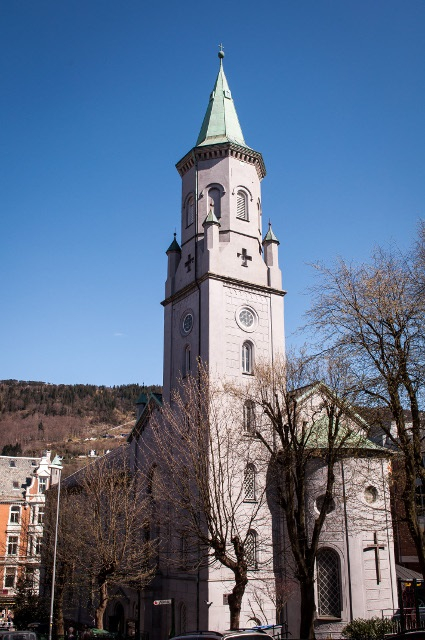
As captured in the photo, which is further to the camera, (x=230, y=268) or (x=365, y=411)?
(x=230, y=268)

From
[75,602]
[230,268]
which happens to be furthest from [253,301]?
[75,602]

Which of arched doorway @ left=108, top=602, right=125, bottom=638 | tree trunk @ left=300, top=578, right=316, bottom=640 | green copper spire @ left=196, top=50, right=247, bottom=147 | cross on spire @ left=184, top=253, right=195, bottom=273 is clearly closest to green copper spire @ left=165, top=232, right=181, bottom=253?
cross on spire @ left=184, top=253, right=195, bottom=273

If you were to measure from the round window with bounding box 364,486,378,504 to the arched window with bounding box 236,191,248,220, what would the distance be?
18402 millimetres

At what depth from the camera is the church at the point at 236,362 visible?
1153 inches

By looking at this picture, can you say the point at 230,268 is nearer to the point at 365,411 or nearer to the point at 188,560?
the point at 188,560

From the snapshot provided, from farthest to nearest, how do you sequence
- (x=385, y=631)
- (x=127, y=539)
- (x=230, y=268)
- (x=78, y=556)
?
(x=230, y=268), (x=78, y=556), (x=127, y=539), (x=385, y=631)

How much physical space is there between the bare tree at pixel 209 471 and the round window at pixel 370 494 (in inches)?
218

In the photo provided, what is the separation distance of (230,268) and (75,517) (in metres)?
18.2

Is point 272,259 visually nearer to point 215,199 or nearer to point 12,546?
point 215,199

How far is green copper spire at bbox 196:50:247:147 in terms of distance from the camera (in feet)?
131

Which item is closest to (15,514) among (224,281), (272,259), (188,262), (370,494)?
(188,262)

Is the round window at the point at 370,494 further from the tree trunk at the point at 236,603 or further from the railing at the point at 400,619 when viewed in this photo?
the tree trunk at the point at 236,603

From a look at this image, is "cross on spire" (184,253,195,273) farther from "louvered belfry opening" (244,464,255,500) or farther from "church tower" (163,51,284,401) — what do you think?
"louvered belfry opening" (244,464,255,500)

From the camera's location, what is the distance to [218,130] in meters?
40.3
